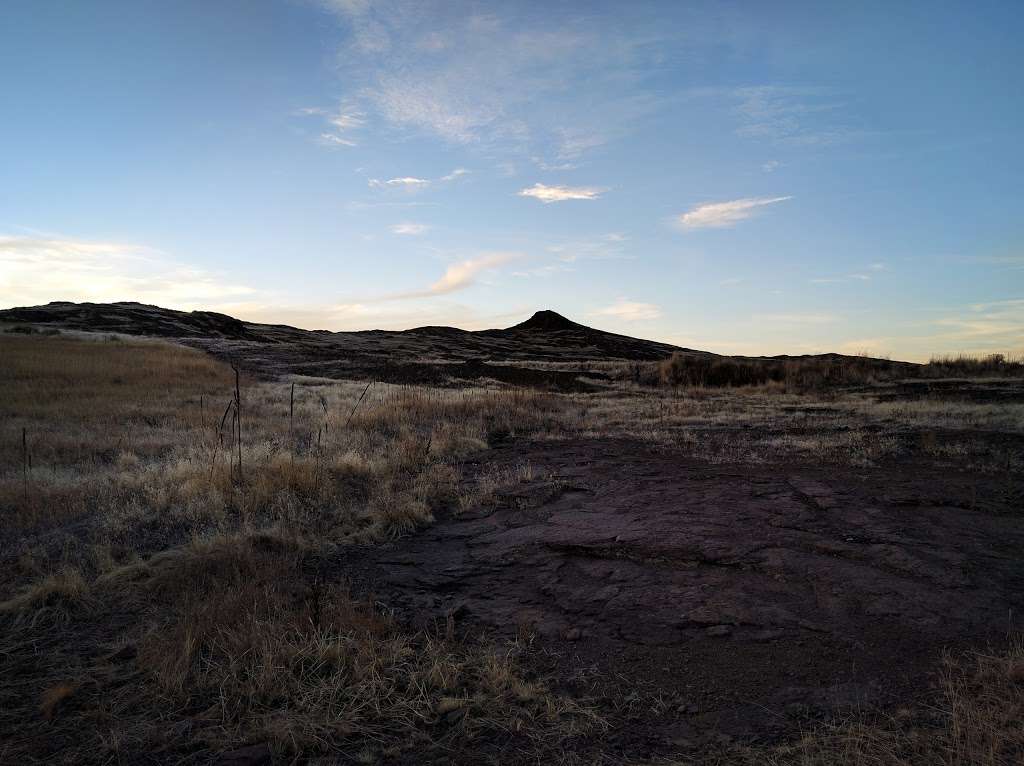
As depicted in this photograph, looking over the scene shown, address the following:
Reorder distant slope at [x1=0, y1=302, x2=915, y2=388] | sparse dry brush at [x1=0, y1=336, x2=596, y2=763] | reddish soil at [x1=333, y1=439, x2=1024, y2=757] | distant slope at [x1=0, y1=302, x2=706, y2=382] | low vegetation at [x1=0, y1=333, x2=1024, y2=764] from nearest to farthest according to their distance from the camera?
low vegetation at [x1=0, y1=333, x2=1024, y2=764] → sparse dry brush at [x1=0, y1=336, x2=596, y2=763] → reddish soil at [x1=333, y1=439, x2=1024, y2=757] → distant slope at [x1=0, y1=302, x2=915, y2=388] → distant slope at [x1=0, y1=302, x2=706, y2=382]

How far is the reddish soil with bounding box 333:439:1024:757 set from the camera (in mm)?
3662

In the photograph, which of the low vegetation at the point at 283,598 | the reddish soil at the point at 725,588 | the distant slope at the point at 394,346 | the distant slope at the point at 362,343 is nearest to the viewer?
the low vegetation at the point at 283,598

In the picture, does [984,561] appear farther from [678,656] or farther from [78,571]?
[78,571]

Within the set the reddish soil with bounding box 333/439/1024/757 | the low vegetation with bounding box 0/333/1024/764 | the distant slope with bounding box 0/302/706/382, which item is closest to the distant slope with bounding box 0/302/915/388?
the distant slope with bounding box 0/302/706/382

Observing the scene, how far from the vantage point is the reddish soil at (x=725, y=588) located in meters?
3.66

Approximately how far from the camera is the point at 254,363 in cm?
3366

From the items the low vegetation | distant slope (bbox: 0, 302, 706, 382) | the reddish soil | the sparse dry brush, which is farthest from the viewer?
distant slope (bbox: 0, 302, 706, 382)

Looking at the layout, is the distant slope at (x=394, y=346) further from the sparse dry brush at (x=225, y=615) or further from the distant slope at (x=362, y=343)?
A: the sparse dry brush at (x=225, y=615)

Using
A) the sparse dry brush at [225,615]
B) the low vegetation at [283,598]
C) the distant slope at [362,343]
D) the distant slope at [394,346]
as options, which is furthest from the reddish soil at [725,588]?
the distant slope at [362,343]

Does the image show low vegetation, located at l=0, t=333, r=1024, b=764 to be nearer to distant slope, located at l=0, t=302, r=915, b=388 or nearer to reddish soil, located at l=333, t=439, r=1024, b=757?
reddish soil, located at l=333, t=439, r=1024, b=757

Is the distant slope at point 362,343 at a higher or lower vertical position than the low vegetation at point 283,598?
higher

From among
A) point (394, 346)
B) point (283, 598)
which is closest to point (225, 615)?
point (283, 598)

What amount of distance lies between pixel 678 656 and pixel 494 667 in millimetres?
1199

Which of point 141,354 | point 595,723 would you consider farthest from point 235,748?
point 141,354
